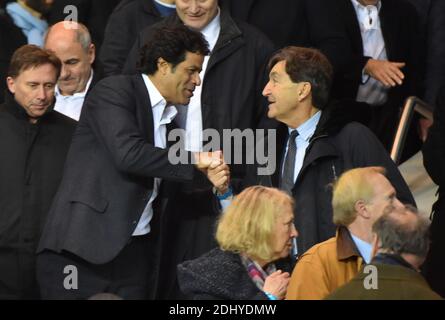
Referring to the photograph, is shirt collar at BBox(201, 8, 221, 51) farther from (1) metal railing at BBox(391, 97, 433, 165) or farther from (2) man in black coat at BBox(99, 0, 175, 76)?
(1) metal railing at BBox(391, 97, 433, 165)

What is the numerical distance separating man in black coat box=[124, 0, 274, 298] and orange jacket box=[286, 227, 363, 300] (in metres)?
1.17

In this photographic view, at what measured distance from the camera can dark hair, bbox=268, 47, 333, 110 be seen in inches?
324

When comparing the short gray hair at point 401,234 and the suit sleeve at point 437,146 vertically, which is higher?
the suit sleeve at point 437,146

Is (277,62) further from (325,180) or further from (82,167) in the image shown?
(82,167)

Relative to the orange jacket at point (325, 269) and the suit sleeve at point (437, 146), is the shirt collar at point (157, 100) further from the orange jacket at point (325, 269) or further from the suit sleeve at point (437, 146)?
the suit sleeve at point (437, 146)

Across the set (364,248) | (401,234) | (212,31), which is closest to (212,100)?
(212,31)

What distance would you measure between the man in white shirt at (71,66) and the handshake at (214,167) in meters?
1.52

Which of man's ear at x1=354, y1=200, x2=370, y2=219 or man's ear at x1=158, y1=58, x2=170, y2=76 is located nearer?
man's ear at x1=354, y1=200, x2=370, y2=219

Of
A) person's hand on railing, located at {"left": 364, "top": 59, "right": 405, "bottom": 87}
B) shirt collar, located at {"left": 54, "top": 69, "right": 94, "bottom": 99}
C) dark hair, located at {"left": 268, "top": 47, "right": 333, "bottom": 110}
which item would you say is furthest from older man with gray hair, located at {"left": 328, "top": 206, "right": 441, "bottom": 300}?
shirt collar, located at {"left": 54, "top": 69, "right": 94, "bottom": 99}

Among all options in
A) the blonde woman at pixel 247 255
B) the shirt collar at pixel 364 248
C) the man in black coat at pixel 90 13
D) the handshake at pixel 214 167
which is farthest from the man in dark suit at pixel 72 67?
the shirt collar at pixel 364 248

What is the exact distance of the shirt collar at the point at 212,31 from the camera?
879 centimetres

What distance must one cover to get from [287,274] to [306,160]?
913mm

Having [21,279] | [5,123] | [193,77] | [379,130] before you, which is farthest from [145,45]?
[379,130]

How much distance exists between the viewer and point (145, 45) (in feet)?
26.4
